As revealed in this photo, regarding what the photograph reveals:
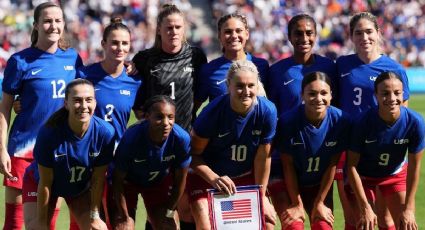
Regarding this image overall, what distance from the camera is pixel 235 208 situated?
23.3 ft

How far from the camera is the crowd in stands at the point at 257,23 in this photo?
2655 centimetres

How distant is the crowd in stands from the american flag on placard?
60.4ft

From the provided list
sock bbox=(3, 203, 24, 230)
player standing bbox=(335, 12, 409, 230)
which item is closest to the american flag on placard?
player standing bbox=(335, 12, 409, 230)

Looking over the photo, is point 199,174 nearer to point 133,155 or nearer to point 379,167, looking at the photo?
point 133,155

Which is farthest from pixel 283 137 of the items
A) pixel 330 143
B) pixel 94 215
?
pixel 94 215

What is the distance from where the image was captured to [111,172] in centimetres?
756

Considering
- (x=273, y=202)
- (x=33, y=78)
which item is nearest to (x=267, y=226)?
(x=273, y=202)

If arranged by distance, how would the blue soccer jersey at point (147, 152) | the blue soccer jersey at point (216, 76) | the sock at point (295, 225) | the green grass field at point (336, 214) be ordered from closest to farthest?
the blue soccer jersey at point (147, 152) < the sock at point (295, 225) < the blue soccer jersey at point (216, 76) < the green grass field at point (336, 214)

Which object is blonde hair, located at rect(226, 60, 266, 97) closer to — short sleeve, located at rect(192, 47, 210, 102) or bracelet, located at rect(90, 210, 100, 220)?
short sleeve, located at rect(192, 47, 210, 102)

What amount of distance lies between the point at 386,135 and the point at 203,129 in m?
1.49

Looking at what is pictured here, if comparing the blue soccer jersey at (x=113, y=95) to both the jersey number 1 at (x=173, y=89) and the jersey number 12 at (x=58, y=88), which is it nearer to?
the jersey number 12 at (x=58, y=88)

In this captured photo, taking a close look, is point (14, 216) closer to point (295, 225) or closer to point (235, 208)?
point (235, 208)

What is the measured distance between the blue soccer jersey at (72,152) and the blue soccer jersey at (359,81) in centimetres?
202

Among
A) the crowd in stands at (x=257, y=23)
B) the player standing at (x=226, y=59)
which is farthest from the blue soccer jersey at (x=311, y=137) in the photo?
the crowd in stands at (x=257, y=23)
